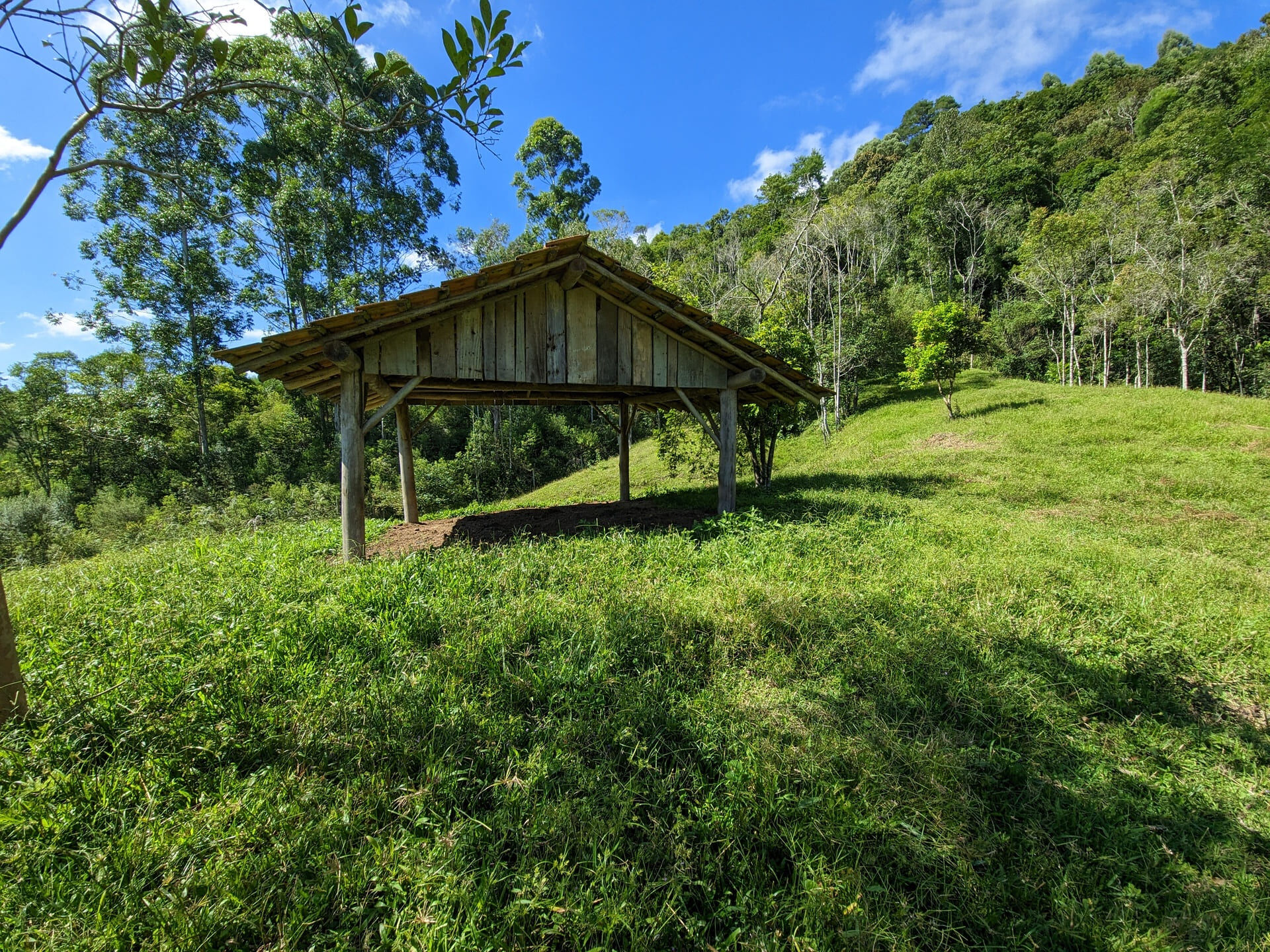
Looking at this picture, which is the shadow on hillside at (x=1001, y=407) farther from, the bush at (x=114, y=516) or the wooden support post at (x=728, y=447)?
the bush at (x=114, y=516)

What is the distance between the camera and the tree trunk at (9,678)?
2244 millimetres

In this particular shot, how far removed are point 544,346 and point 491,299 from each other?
2.95 feet

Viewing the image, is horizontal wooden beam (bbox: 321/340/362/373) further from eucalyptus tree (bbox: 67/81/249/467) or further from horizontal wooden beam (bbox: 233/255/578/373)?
eucalyptus tree (bbox: 67/81/249/467)

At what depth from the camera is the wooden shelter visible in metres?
5.46

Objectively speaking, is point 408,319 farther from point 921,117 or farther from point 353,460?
point 921,117

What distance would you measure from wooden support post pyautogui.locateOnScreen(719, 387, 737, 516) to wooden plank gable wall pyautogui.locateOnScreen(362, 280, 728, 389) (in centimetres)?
65

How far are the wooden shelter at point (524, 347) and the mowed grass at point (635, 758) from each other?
7.25 ft

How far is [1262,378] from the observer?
24.4 meters

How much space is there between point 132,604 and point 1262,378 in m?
43.0

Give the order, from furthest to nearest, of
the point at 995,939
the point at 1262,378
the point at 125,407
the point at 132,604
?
the point at 1262,378 → the point at 125,407 → the point at 132,604 → the point at 995,939

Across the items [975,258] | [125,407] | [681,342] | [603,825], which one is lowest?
[603,825]

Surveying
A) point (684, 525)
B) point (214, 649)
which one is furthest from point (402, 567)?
point (684, 525)

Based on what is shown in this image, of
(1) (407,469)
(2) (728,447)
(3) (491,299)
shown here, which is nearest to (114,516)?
(1) (407,469)

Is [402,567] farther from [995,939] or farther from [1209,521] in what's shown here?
[1209,521]
